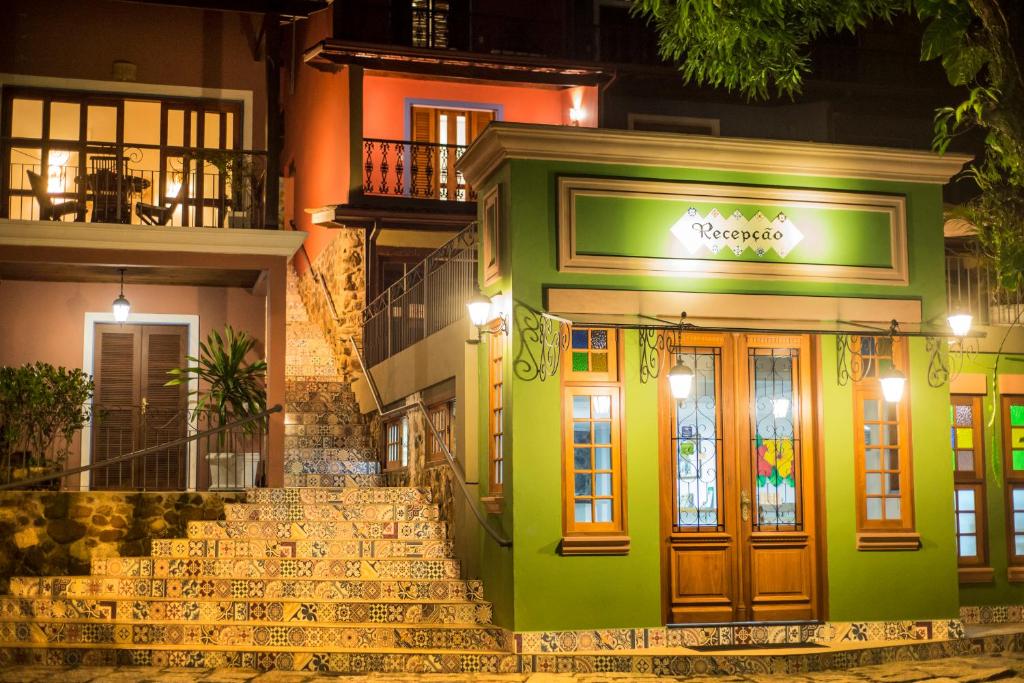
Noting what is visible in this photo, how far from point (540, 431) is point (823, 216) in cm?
338

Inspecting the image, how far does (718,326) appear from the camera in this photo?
36.9ft

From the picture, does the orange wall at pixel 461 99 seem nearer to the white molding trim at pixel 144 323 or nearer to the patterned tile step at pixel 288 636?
the white molding trim at pixel 144 323

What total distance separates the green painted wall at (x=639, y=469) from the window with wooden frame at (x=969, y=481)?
1.66 m

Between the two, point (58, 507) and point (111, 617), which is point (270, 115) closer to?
point (58, 507)

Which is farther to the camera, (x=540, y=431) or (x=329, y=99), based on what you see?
(x=329, y=99)

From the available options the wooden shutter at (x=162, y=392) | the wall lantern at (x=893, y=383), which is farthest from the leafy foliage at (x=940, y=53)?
the wooden shutter at (x=162, y=392)

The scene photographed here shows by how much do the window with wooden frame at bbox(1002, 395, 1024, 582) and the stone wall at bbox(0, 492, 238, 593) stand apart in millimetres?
8417

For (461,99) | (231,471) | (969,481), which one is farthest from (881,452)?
(461,99)

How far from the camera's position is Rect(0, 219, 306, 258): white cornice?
46.1 ft

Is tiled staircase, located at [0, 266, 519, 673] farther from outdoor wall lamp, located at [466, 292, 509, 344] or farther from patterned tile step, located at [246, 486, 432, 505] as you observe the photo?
outdoor wall lamp, located at [466, 292, 509, 344]

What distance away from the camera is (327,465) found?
15.3 m

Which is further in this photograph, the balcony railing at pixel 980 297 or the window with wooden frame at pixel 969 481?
the balcony railing at pixel 980 297

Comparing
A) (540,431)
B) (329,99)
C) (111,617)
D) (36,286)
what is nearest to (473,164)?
(540,431)

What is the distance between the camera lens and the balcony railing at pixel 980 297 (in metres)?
14.0
